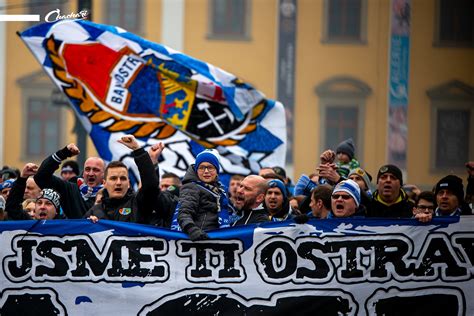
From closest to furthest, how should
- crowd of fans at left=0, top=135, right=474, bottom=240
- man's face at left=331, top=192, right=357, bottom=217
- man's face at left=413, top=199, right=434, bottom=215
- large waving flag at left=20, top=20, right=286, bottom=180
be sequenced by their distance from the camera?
crowd of fans at left=0, top=135, right=474, bottom=240, man's face at left=331, top=192, right=357, bottom=217, man's face at left=413, top=199, right=434, bottom=215, large waving flag at left=20, top=20, right=286, bottom=180

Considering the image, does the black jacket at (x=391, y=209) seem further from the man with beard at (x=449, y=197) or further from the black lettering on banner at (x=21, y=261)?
the black lettering on banner at (x=21, y=261)

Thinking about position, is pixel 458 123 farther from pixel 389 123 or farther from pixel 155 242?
pixel 155 242

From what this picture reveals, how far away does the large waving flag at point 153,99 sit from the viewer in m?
13.0

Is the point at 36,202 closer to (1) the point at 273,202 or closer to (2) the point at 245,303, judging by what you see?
(1) the point at 273,202

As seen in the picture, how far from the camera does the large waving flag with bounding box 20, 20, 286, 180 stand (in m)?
13.0

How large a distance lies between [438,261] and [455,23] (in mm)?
31014

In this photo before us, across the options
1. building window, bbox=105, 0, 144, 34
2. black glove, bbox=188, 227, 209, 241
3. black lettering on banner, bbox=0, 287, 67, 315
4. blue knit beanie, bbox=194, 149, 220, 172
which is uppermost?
building window, bbox=105, 0, 144, 34

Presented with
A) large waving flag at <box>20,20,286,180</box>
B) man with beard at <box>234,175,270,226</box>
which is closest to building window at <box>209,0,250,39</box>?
large waving flag at <box>20,20,286,180</box>

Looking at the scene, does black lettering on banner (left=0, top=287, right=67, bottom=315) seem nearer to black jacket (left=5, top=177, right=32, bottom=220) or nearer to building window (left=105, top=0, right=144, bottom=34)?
black jacket (left=5, top=177, right=32, bottom=220)

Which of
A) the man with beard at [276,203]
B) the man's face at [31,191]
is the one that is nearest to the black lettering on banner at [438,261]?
the man with beard at [276,203]

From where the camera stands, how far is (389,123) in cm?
3850

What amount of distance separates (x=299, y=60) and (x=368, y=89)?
2573mm

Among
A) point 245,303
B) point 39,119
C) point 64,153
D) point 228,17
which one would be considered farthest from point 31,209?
point 228,17

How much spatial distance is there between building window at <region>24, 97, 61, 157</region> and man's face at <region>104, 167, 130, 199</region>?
94.9ft
